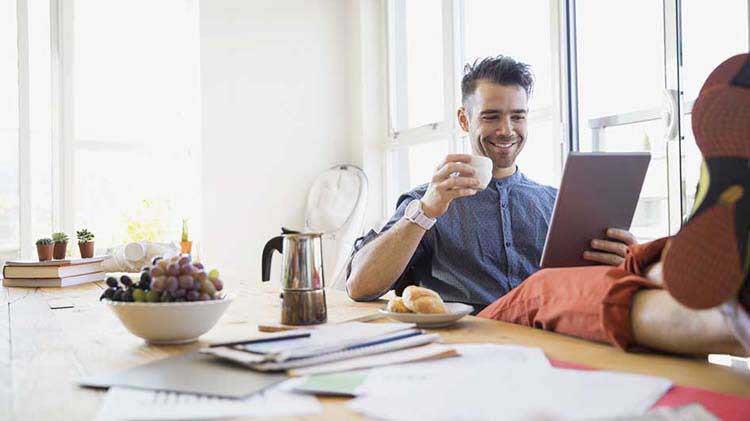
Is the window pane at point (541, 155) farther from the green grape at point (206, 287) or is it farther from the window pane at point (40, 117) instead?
the window pane at point (40, 117)

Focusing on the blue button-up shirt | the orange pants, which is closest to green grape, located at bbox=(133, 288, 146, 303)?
the orange pants

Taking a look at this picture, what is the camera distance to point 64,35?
156 inches

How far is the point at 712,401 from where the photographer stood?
673mm

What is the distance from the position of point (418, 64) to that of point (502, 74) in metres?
2.35

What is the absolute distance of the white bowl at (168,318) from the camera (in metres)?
1.03

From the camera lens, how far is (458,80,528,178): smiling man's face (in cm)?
201

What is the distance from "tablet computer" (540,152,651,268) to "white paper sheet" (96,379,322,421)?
2.61 feet

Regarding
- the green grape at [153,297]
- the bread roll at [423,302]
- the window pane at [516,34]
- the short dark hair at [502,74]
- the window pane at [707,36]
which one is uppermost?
the window pane at [516,34]

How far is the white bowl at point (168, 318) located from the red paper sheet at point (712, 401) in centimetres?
68

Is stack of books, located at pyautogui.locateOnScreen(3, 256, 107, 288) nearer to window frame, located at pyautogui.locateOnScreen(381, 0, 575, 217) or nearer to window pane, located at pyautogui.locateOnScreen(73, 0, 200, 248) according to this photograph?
window pane, located at pyautogui.locateOnScreen(73, 0, 200, 248)

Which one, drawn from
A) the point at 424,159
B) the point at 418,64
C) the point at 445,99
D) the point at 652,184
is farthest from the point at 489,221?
the point at 418,64

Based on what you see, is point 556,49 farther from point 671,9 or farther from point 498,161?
point 498,161

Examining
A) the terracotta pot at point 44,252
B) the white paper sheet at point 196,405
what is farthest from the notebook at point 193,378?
the terracotta pot at point 44,252

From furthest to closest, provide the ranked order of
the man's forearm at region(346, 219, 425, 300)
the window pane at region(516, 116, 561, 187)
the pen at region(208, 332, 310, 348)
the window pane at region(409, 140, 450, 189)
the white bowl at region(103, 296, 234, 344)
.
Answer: the window pane at region(409, 140, 450, 189) → the window pane at region(516, 116, 561, 187) → the man's forearm at region(346, 219, 425, 300) → the white bowl at region(103, 296, 234, 344) → the pen at region(208, 332, 310, 348)
